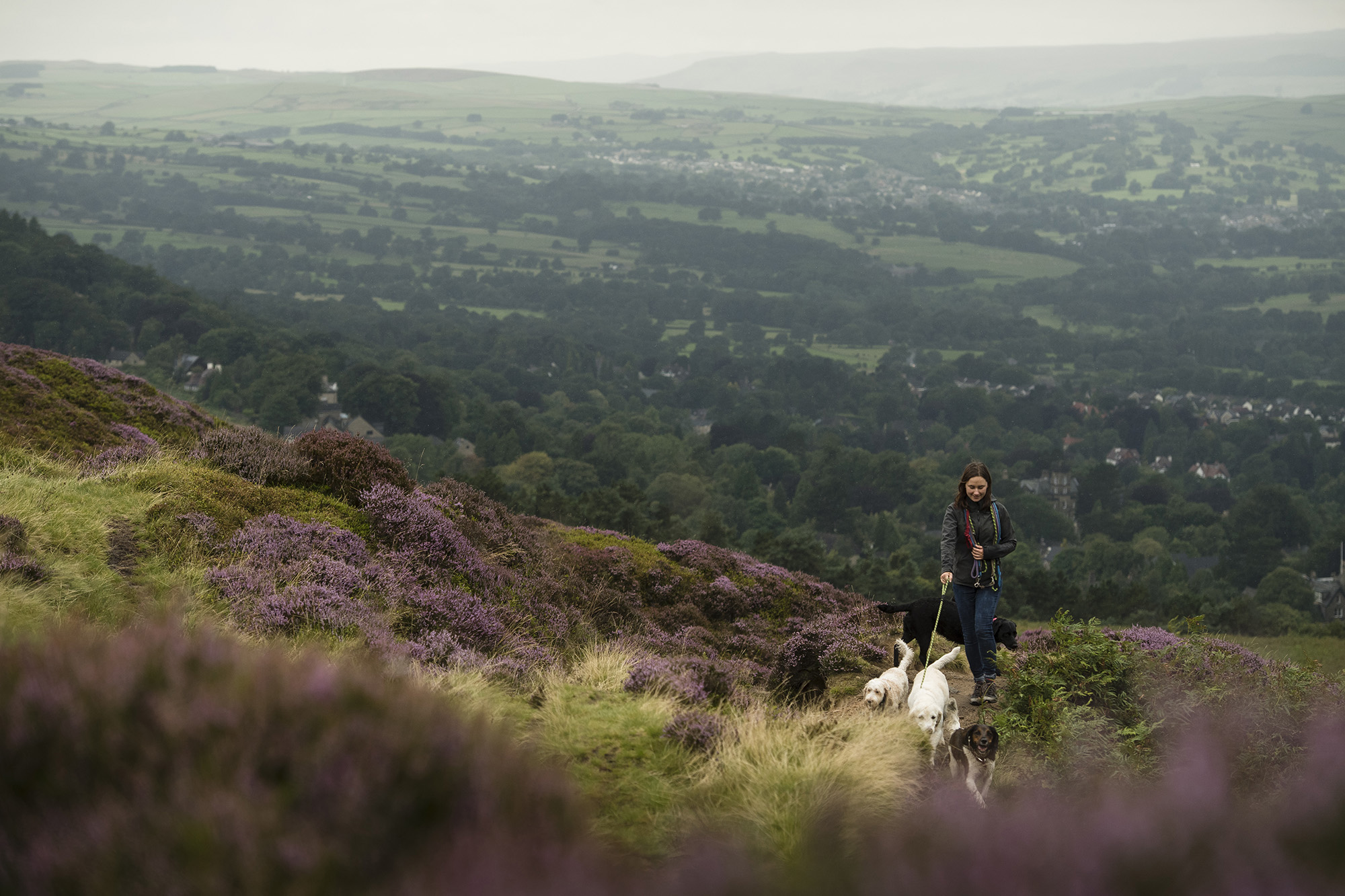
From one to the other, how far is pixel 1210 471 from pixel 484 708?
16396 centimetres

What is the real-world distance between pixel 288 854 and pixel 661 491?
95722mm

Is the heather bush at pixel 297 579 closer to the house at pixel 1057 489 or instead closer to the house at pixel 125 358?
the house at pixel 125 358

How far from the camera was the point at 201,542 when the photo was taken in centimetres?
738

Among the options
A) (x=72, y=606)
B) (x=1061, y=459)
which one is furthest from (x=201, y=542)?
(x=1061, y=459)

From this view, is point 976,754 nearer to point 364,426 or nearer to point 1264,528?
point 364,426

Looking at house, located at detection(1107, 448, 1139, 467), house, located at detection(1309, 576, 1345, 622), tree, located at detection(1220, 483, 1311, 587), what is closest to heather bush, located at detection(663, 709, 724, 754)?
house, located at detection(1309, 576, 1345, 622)

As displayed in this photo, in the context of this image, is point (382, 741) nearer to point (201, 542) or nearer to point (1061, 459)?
point (201, 542)

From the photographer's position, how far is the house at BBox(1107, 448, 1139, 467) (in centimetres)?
15000

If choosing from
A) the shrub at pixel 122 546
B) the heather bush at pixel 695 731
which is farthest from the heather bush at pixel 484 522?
the heather bush at pixel 695 731

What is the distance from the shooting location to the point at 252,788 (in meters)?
2.33

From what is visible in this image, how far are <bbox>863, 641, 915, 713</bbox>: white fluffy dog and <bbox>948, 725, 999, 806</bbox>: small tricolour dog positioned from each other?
0.90m

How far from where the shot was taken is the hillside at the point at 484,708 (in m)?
2.25

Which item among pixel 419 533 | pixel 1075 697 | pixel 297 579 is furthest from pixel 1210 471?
pixel 297 579

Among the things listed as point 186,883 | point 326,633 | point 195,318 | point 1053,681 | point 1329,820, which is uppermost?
point 1329,820
